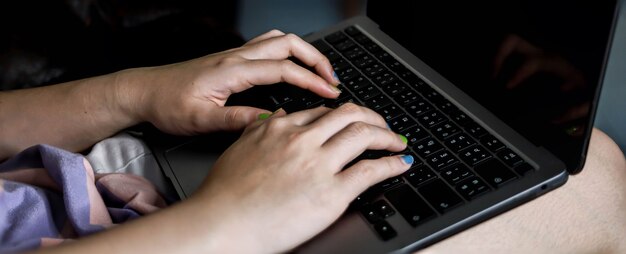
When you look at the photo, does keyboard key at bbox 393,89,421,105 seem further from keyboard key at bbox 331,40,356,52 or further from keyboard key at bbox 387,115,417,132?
keyboard key at bbox 331,40,356,52

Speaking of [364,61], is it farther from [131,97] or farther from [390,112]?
[131,97]

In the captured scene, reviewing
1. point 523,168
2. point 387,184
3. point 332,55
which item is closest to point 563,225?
point 523,168

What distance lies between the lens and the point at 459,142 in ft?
2.13

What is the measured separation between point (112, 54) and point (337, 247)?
742mm

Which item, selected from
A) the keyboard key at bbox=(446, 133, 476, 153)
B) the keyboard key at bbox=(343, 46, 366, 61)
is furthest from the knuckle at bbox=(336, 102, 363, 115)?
the keyboard key at bbox=(343, 46, 366, 61)

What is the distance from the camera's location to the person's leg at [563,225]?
570 millimetres

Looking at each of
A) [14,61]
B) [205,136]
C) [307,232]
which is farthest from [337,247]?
[14,61]

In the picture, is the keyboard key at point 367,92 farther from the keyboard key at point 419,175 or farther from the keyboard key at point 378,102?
the keyboard key at point 419,175

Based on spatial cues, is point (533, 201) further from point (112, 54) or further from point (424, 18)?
point (112, 54)

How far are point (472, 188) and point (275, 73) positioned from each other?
25 centimetres

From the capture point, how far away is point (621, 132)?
1059mm

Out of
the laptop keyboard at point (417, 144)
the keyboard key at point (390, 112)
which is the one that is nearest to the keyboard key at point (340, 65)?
the laptop keyboard at point (417, 144)

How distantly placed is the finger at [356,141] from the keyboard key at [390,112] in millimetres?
87

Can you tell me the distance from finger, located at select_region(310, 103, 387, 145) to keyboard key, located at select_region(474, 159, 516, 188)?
0.36 ft
